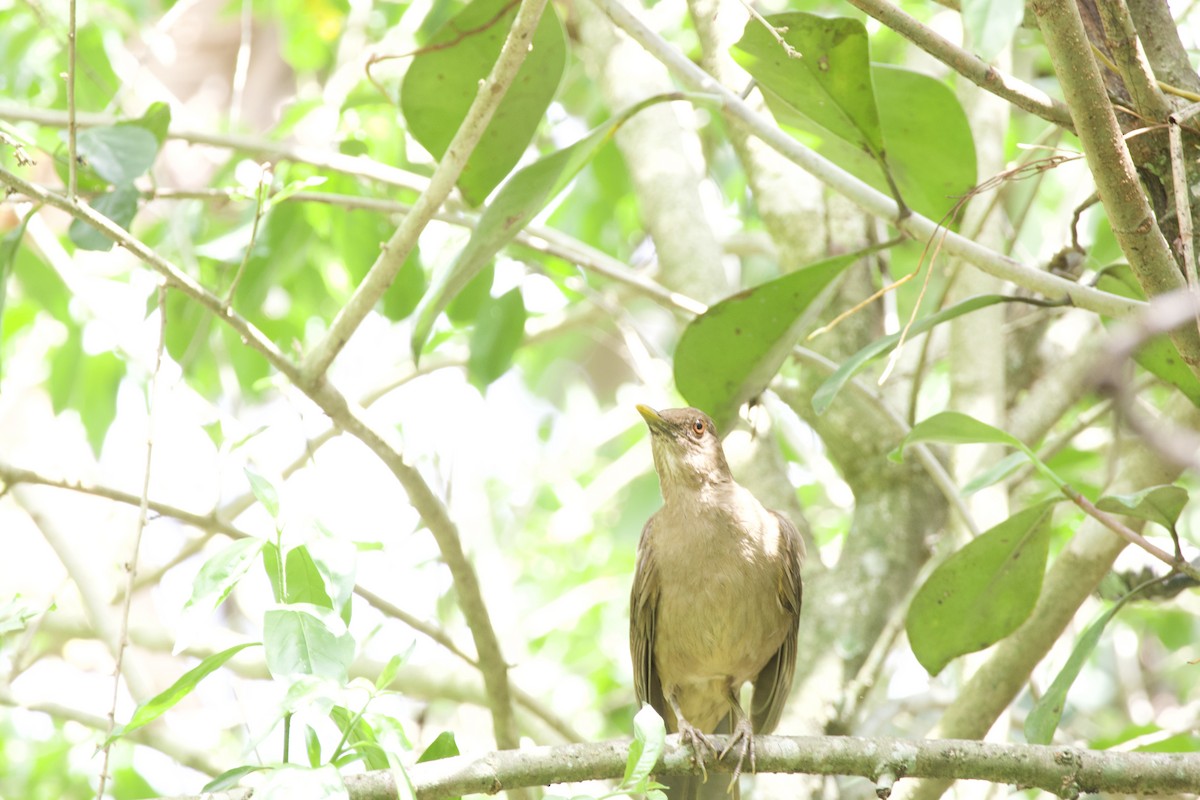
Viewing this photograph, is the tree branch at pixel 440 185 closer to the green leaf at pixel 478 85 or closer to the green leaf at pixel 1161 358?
the green leaf at pixel 478 85

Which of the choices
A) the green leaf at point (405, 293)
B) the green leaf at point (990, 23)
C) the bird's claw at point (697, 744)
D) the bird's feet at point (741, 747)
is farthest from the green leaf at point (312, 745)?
the green leaf at point (405, 293)

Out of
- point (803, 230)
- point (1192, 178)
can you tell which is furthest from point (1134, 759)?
point (803, 230)

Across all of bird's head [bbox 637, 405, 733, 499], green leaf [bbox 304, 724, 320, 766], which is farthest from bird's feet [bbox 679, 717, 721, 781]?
green leaf [bbox 304, 724, 320, 766]

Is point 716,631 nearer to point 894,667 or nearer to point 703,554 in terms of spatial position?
point 703,554

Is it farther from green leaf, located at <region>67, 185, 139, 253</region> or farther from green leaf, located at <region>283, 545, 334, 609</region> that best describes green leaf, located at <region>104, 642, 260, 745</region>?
green leaf, located at <region>67, 185, 139, 253</region>

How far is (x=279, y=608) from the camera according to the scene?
2.52 meters

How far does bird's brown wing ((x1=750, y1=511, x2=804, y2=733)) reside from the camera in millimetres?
4832

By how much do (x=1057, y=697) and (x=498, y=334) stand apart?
103 inches

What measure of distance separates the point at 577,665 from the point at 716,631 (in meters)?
3.51

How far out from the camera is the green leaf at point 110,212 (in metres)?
3.95

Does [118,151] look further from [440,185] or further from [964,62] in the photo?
[964,62]

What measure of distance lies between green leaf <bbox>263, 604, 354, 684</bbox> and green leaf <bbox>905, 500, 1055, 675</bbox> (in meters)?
1.97

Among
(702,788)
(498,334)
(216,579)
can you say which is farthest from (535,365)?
(216,579)

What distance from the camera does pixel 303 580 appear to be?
287 cm
